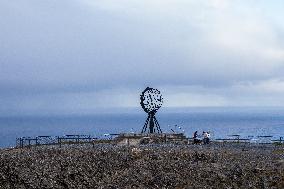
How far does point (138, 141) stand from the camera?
2312 inches

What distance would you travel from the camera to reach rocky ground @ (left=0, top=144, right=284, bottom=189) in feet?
125

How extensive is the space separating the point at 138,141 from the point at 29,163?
1605 cm

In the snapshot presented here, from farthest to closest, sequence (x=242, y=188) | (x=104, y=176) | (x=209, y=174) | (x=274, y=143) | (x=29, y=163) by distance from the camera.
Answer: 1. (x=274, y=143)
2. (x=29, y=163)
3. (x=104, y=176)
4. (x=209, y=174)
5. (x=242, y=188)

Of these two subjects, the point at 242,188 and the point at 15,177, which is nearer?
the point at 242,188

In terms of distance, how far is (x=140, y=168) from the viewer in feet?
139

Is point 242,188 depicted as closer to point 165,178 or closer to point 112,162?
point 165,178

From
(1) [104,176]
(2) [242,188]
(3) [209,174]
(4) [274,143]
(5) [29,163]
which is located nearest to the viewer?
(2) [242,188]

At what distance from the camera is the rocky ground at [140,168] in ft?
125

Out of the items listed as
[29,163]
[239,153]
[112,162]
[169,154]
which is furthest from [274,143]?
[29,163]

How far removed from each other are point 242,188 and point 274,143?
23028 mm

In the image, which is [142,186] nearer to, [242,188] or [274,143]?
[242,188]

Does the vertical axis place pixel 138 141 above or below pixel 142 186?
above

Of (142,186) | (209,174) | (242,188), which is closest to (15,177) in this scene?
(142,186)

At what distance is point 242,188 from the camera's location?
36406 millimetres
